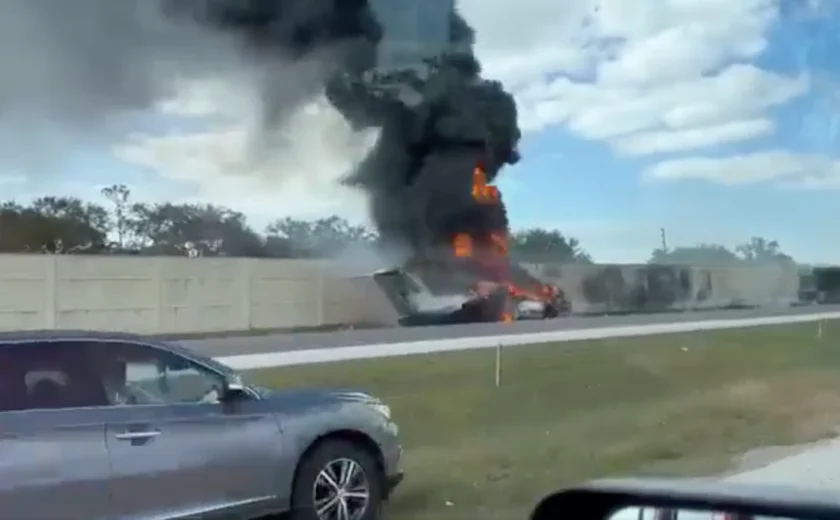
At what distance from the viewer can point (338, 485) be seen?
20.6 feet

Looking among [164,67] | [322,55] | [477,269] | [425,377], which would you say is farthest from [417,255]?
[164,67]

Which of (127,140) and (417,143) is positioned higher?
(417,143)

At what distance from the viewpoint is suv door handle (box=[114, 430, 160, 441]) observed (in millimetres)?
5391

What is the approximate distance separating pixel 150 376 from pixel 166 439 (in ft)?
1.18

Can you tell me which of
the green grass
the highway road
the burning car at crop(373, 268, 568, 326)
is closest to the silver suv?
the green grass

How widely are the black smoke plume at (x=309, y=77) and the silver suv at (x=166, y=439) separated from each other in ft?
8.50

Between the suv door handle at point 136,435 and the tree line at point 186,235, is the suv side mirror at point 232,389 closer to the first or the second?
the suv door handle at point 136,435

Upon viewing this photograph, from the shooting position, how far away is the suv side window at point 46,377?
17.1 feet

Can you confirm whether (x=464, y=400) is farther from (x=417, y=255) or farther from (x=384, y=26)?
(x=384, y=26)

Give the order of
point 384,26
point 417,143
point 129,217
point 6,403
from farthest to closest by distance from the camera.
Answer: point 417,143 → point 384,26 → point 129,217 → point 6,403

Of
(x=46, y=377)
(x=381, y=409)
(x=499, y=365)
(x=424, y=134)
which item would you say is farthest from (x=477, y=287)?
(x=46, y=377)

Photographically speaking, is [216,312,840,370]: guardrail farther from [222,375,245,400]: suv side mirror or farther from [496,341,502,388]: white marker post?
[222,375,245,400]: suv side mirror

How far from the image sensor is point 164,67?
9.20 meters

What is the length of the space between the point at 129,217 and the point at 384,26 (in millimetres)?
7169
